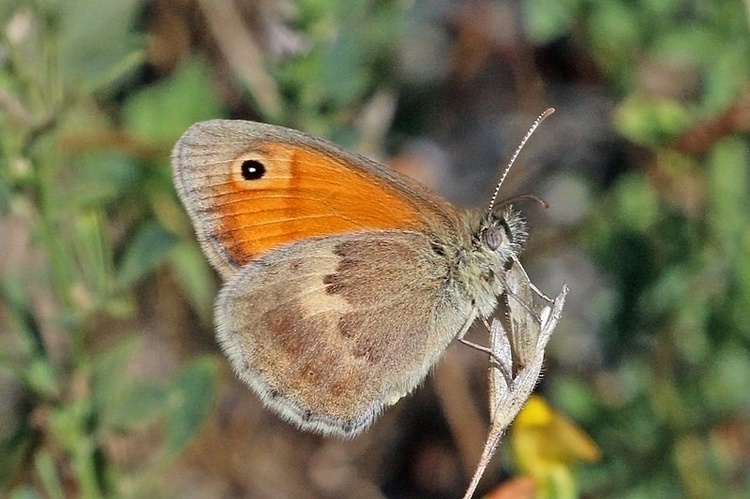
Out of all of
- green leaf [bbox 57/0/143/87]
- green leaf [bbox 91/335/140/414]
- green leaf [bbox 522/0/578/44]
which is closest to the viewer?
green leaf [bbox 91/335/140/414]

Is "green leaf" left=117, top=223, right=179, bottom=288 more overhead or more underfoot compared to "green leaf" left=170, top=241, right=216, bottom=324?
more overhead

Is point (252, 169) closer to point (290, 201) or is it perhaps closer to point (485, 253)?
point (290, 201)

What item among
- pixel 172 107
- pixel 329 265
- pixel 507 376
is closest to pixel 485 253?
pixel 329 265

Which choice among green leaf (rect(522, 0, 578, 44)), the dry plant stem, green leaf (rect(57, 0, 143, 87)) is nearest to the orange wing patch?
the dry plant stem

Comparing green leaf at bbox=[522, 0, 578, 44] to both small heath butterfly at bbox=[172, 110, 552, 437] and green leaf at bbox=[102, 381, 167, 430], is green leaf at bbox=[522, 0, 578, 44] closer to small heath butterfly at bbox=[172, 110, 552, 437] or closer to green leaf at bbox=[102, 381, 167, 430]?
small heath butterfly at bbox=[172, 110, 552, 437]

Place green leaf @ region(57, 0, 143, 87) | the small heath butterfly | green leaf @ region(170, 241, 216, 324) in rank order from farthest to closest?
green leaf @ region(170, 241, 216, 324)
green leaf @ region(57, 0, 143, 87)
the small heath butterfly

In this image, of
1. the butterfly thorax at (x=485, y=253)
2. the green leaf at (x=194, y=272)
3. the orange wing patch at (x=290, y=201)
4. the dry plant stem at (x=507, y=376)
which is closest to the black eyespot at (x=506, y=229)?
the butterfly thorax at (x=485, y=253)
